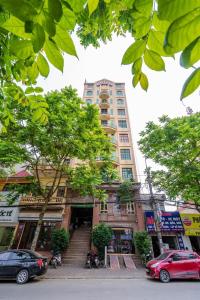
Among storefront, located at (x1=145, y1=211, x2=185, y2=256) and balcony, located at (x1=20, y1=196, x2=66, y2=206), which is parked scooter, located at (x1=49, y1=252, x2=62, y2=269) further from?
storefront, located at (x1=145, y1=211, x2=185, y2=256)

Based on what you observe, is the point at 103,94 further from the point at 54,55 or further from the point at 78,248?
the point at 54,55

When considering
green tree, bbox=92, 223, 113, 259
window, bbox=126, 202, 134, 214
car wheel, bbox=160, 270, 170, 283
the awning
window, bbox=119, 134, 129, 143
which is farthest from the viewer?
window, bbox=119, 134, 129, 143

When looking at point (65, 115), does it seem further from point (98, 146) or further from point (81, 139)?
point (98, 146)

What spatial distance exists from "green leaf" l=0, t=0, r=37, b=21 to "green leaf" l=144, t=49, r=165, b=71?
493 millimetres

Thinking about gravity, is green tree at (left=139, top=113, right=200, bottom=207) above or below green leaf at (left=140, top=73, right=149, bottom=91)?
above

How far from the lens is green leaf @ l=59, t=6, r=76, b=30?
76 cm

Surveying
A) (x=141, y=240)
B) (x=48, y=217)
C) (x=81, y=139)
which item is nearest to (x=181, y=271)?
(x=141, y=240)

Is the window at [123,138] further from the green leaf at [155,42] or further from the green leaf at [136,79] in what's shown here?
the green leaf at [155,42]

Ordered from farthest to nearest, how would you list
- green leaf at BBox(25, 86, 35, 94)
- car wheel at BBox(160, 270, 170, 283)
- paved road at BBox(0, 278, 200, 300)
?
car wheel at BBox(160, 270, 170, 283) < paved road at BBox(0, 278, 200, 300) < green leaf at BBox(25, 86, 35, 94)

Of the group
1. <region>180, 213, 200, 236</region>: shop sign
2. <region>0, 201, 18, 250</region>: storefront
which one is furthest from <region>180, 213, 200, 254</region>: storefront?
<region>0, 201, 18, 250</region>: storefront

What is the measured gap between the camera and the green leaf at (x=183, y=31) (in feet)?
1.66

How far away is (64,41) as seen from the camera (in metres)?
0.75

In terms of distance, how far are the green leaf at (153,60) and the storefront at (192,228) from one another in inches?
697

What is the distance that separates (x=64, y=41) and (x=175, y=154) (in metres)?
13.5
